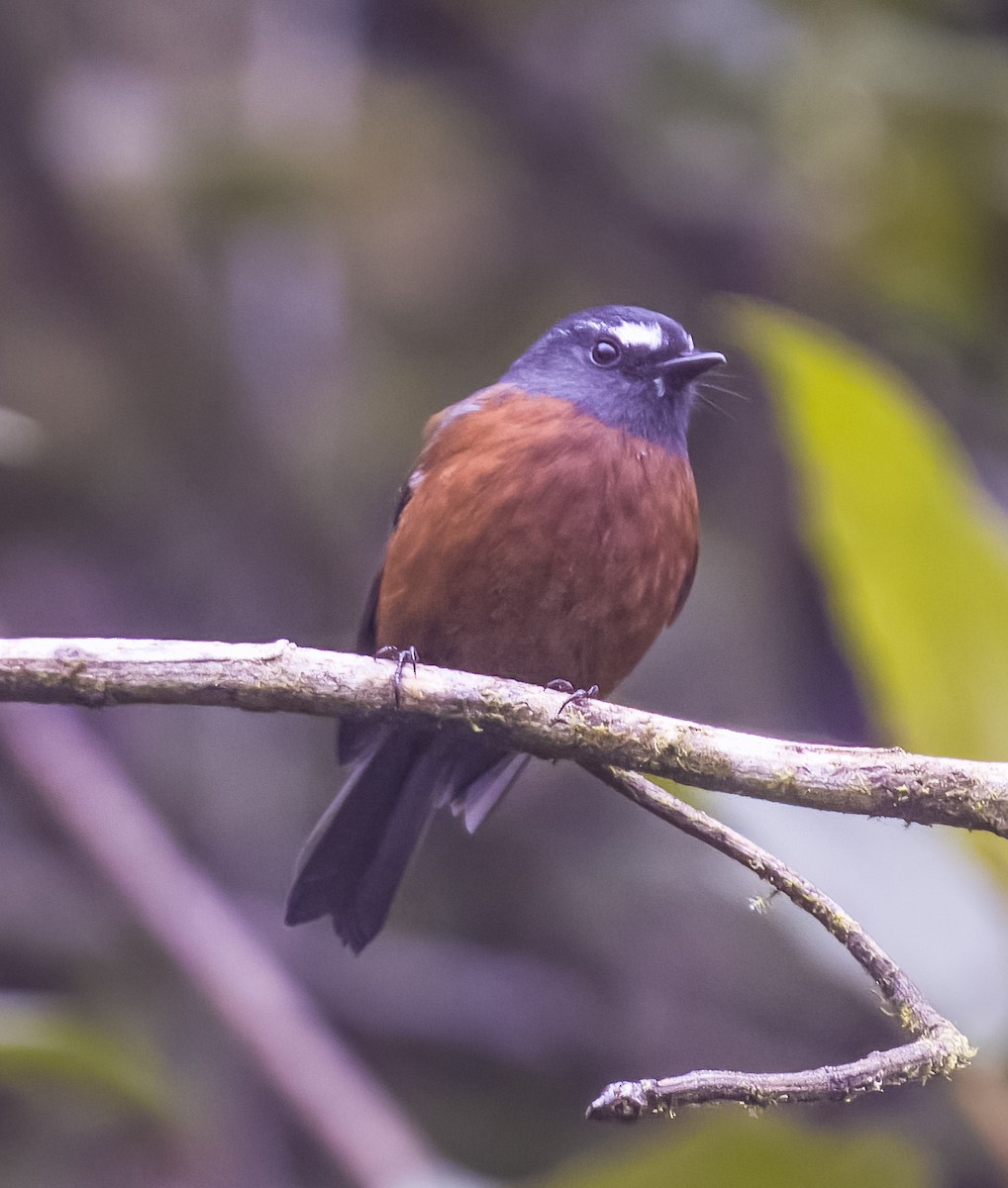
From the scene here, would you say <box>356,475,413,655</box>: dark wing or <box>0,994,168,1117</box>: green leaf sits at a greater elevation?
<box>356,475,413,655</box>: dark wing

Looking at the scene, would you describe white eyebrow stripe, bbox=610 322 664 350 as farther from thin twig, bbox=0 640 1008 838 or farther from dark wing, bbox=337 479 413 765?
thin twig, bbox=0 640 1008 838

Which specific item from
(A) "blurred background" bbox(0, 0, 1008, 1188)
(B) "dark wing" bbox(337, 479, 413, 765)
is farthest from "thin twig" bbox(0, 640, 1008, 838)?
(A) "blurred background" bbox(0, 0, 1008, 1188)

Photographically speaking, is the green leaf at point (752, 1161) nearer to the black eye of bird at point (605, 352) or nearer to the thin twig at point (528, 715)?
the thin twig at point (528, 715)

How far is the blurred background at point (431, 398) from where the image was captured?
4770mm

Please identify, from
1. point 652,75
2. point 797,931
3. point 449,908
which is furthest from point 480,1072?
point 652,75

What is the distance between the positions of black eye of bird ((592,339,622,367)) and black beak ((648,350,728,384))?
9 centimetres

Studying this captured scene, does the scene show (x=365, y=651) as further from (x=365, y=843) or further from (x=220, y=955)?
(x=220, y=955)

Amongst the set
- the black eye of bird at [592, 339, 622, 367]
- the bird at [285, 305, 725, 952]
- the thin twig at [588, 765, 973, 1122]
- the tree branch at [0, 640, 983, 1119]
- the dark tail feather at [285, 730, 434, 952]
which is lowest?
the thin twig at [588, 765, 973, 1122]

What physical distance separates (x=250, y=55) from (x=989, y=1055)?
16.3ft

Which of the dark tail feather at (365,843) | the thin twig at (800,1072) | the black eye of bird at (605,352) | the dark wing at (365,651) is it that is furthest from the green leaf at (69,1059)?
the black eye of bird at (605,352)

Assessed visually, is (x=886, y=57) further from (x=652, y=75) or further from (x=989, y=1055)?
(x=989, y=1055)

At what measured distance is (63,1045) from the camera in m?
2.75

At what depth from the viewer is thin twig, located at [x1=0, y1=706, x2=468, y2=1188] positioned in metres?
3.40

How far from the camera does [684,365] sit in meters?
3.35
